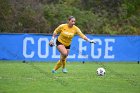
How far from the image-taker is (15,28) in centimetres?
3300

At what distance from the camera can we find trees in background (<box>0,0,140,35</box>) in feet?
108

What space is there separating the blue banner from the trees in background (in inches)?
354

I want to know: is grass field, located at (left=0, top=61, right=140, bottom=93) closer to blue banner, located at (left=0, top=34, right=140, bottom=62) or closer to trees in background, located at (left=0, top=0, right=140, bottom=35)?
blue banner, located at (left=0, top=34, right=140, bottom=62)

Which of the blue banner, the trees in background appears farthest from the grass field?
the trees in background

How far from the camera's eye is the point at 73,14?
3956 centimetres

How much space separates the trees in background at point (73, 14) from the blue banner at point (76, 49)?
899 cm

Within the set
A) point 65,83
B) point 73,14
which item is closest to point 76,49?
point 65,83

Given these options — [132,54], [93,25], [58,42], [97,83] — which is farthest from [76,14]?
[97,83]

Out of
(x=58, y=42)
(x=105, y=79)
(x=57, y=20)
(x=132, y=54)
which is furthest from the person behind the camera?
(x=57, y=20)

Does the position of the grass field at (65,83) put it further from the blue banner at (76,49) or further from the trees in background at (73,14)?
the trees in background at (73,14)

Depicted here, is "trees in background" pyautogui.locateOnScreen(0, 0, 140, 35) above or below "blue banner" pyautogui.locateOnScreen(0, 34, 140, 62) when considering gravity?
above

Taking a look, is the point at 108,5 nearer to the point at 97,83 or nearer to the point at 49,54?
the point at 49,54

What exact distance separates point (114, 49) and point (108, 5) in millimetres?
21127

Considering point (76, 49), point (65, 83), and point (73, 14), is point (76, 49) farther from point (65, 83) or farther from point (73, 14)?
point (73, 14)
